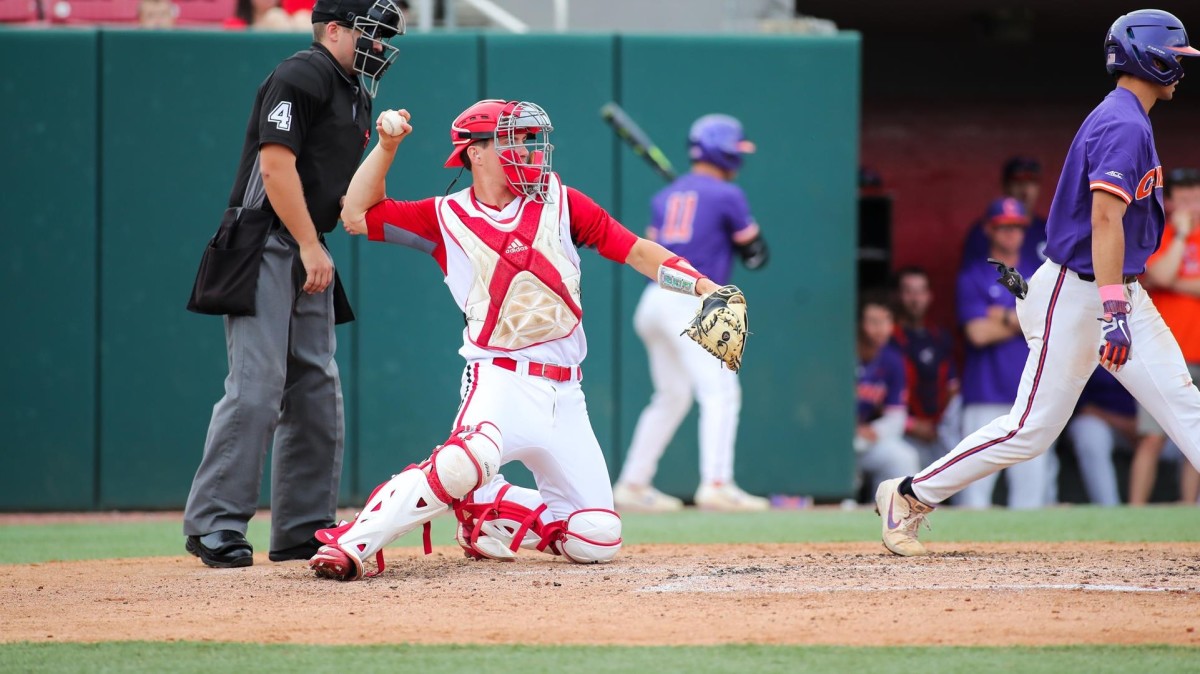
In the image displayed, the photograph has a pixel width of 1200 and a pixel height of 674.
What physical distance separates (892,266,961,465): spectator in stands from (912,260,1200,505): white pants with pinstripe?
4.81 meters

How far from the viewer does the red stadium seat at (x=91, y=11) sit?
28.7ft

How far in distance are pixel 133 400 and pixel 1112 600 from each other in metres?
6.28

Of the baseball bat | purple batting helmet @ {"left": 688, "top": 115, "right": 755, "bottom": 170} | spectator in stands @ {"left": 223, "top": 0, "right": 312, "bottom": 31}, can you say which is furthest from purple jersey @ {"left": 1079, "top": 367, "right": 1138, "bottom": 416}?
spectator in stands @ {"left": 223, "top": 0, "right": 312, "bottom": 31}

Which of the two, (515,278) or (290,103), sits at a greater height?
(290,103)

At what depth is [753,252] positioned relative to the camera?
8094mm

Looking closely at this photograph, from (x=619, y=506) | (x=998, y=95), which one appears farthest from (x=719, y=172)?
(x=998, y=95)

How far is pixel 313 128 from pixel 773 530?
2974 millimetres

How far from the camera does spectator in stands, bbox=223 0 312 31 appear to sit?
8773 mm

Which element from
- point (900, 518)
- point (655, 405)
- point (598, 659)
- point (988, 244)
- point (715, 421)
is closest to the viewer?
point (598, 659)

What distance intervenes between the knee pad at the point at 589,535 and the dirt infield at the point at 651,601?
72 millimetres

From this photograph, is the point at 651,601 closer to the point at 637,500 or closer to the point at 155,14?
the point at 637,500

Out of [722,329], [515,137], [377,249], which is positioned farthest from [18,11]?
[722,329]

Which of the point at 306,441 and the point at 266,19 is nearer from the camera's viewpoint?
the point at 306,441

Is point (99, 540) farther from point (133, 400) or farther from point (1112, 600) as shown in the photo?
point (1112, 600)
